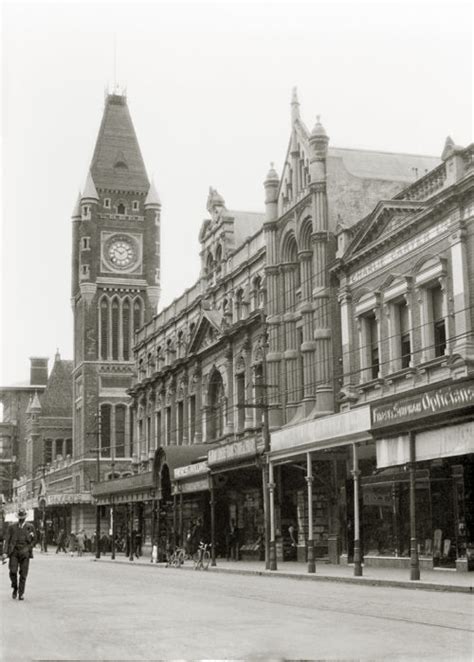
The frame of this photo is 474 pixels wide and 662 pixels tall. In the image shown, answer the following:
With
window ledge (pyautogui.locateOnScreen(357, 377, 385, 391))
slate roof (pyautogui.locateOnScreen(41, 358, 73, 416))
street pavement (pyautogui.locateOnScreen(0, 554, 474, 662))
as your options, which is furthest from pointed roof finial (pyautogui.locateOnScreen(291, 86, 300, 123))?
slate roof (pyautogui.locateOnScreen(41, 358, 73, 416))

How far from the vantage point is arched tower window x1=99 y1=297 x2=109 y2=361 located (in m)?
93.2

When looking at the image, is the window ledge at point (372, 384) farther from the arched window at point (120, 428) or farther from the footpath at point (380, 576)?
the arched window at point (120, 428)

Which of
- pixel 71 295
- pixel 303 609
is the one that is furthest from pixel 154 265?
pixel 303 609

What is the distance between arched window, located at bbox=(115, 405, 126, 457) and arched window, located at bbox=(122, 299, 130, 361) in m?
4.59

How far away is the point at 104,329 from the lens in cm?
9331

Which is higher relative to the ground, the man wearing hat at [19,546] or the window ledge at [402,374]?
the window ledge at [402,374]

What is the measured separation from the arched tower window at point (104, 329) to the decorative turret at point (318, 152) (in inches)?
2191

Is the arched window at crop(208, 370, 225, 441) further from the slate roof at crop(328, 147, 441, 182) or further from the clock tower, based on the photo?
the clock tower

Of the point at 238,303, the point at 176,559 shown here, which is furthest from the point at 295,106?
the point at 176,559

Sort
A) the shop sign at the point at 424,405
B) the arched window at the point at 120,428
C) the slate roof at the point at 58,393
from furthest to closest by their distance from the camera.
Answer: the slate roof at the point at 58,393 → the arched window at the point at 120,428 → the shop sign at the point at 424,405

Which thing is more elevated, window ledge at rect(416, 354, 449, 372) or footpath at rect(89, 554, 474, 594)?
window ledge at rect(416, 354, 449, 372)

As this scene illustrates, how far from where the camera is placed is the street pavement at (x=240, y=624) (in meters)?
11.7

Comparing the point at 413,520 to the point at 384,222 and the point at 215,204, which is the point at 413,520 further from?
the point at 215,204

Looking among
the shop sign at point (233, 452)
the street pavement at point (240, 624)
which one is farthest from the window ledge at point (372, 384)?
the street pavement at point (240, 624)
